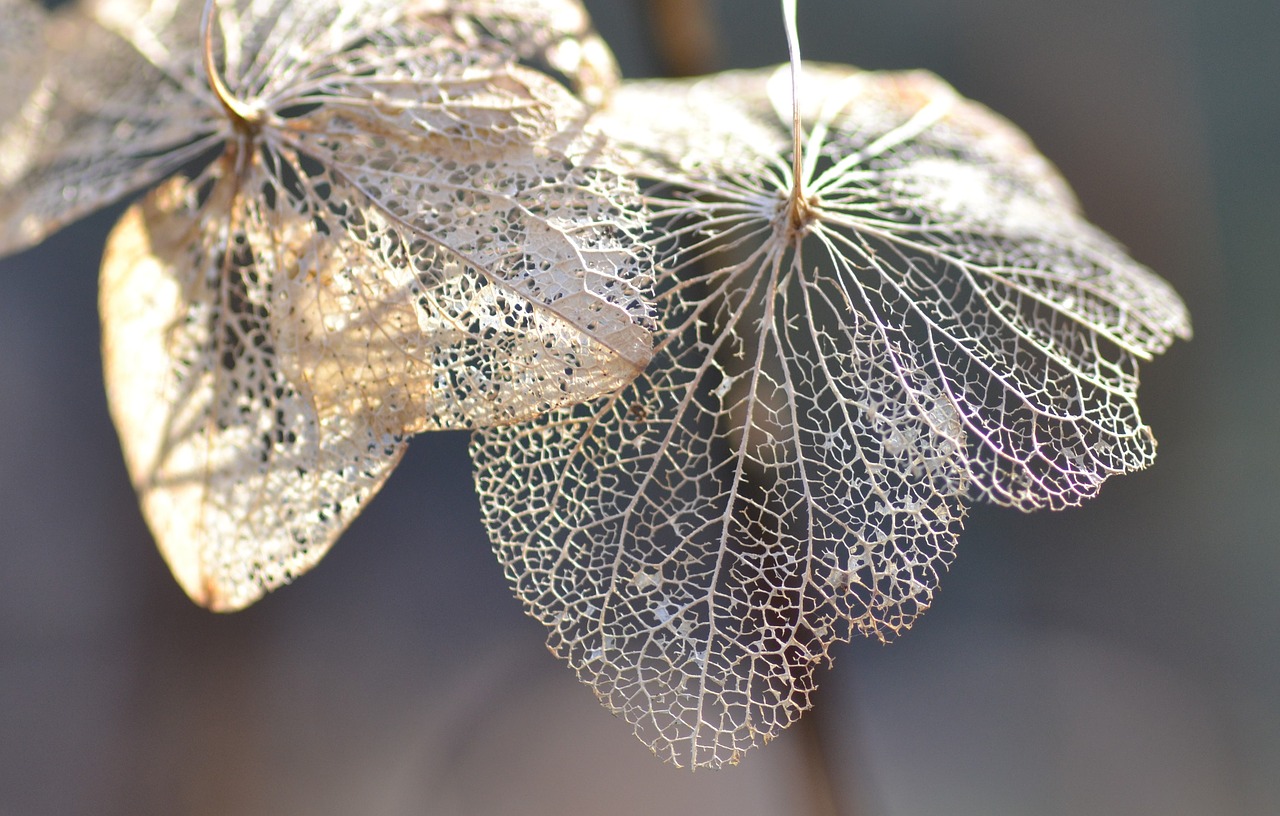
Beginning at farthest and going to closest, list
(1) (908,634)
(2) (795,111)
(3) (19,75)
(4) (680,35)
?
1. (1) (908,634)
2. (4) (680,35)
3. (3) (19,75)
4. (2) (795,111)

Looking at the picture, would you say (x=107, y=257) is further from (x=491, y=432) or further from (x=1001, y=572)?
(x=1001, y=572)

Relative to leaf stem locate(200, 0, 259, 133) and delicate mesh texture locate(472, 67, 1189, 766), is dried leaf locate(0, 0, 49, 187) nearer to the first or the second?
Result: leaf stem locate(200, 0, 259, 133)

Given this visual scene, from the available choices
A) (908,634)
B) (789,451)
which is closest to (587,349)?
(789,451)

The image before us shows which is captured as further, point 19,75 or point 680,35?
point 680,35

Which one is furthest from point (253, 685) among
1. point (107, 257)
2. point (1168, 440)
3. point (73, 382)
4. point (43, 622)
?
point (1168, 440)

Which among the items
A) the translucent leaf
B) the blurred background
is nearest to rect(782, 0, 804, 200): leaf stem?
the translucent leaf

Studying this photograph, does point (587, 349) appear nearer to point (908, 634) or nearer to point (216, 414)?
point (216, 414)
